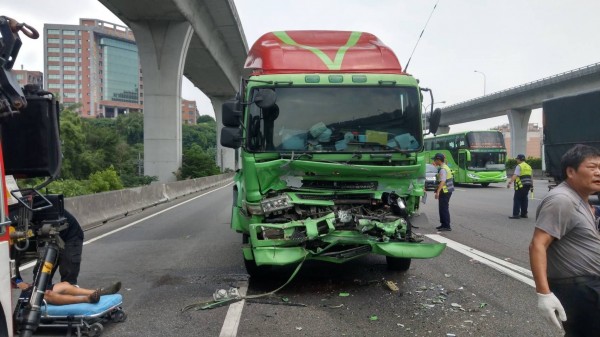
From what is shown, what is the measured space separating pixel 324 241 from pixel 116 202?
11676mm

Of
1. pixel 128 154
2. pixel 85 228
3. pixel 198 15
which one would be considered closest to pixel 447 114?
pixel 128 154

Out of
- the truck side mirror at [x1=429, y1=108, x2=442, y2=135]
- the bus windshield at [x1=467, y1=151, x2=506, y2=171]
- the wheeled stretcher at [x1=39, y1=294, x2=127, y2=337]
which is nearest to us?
the wheeled stretcher at [x1=39, y1=294, x2=127, y2=337]

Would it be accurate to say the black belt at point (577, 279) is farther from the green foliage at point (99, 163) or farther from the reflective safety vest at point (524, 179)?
the green foliage at point (99, 163)

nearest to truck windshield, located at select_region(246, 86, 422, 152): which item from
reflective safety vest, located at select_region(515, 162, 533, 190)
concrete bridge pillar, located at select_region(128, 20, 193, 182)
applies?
reflective safety vest, located at select_region(515, 162, 533, 190)

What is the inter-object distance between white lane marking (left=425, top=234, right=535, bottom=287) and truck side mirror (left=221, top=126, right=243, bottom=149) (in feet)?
13.7

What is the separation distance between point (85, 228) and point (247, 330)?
9573 millimetres

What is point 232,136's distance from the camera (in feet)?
21.5

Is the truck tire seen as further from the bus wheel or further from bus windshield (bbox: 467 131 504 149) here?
bus windshield (bbox: 467 131 504 149)

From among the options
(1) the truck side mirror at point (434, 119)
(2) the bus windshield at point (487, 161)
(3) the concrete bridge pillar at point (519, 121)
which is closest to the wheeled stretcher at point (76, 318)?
(1) the truck side mirror at point (434, 119)

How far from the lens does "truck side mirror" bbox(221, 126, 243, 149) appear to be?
6.52 m

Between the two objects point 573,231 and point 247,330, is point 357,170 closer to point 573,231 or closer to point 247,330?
point 247,330

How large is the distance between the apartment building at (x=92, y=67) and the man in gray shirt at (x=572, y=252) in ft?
504

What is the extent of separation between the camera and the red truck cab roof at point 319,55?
7121mm

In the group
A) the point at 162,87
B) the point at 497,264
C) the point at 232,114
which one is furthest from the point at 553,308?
the point at 162,87
